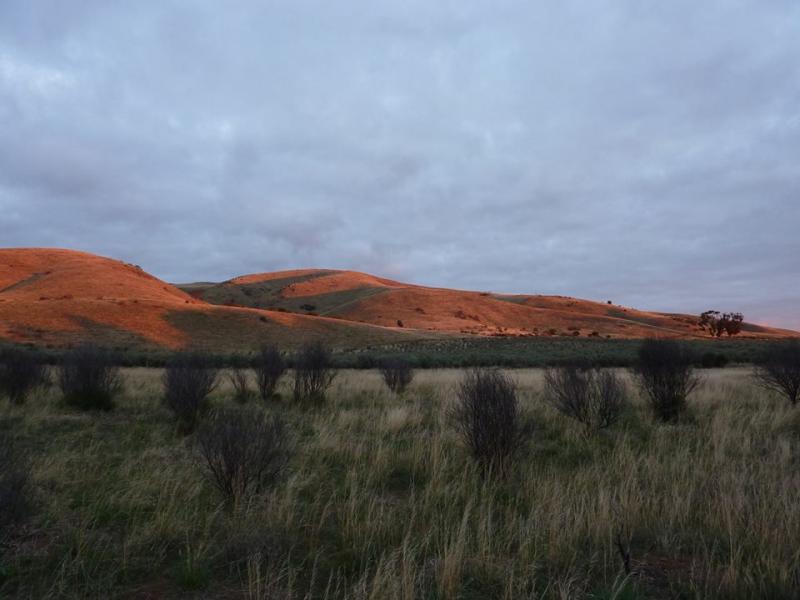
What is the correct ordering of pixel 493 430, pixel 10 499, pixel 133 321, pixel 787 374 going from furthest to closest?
pixel 133 321 → pixel 787 374 → pixel 493 430 → pixel 10 499

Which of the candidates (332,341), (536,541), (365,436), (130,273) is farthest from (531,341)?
(130,273)

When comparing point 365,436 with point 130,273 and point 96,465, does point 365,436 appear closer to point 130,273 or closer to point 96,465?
point 96,465

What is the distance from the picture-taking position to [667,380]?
1062cm

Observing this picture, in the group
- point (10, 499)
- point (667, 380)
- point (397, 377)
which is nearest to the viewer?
point (10, 499)

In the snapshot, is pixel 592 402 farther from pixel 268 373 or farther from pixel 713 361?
pixel 713 361

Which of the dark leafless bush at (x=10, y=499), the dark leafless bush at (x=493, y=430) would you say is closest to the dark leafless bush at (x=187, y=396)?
the dark leafless bush at (x=10, y=499)

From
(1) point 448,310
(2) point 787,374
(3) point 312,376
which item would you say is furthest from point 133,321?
(1) point 448,310

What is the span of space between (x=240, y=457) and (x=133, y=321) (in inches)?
2293

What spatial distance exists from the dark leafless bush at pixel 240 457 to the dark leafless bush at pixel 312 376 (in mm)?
7824

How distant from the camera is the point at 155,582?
10.9 feet

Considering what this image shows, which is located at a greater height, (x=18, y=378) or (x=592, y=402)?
(x=18, y=378)

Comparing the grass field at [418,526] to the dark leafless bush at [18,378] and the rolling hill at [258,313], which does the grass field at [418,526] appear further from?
the rolling hill at [258,313]

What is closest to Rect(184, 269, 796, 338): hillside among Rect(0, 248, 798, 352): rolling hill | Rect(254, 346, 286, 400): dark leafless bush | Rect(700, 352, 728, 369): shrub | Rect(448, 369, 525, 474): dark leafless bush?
Rect(0, 248, 798, 352): rolling hill

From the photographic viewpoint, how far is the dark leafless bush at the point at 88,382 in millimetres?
11445
